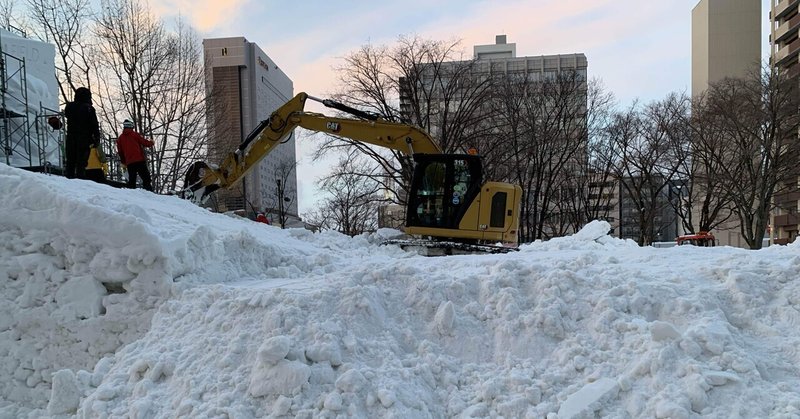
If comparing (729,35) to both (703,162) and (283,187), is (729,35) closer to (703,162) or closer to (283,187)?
(703,162)

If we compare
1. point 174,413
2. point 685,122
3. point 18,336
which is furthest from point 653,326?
point 685,122

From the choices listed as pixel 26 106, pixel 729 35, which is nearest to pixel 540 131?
pixel 26 106

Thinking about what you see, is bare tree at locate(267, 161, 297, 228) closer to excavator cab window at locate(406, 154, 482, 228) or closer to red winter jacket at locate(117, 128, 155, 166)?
red winter jacket at locate(117, 128, 155, 166)

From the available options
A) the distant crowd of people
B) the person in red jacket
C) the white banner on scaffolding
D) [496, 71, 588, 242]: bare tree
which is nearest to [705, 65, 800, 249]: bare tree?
[496, 71, 588, 242]: bare tree

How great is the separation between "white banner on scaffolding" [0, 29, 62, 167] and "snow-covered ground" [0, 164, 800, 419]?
23.5ft

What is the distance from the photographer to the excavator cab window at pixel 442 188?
10.3 meters

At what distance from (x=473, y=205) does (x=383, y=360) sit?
6876mm

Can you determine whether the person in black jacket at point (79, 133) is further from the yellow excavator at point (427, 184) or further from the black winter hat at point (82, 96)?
the yellow excavator at point (427, 184)

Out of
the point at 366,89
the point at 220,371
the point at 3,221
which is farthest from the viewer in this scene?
the point at 366,89

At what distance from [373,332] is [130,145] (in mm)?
7382

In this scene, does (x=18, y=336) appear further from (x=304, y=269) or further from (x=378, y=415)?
(x=378, y=415)

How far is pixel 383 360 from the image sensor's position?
3.73 m

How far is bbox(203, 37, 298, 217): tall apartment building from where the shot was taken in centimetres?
3146

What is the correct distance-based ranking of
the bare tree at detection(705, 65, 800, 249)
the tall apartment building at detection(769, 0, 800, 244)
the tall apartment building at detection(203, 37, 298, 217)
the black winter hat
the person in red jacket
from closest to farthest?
the black winter hat, the person in red jacket, the bare tree at detection(705, 65, 800, 249), the tall apartment building at detection(203, 37, 298, 217), the tall apartment building at detection(769, 0, 800, 244)
